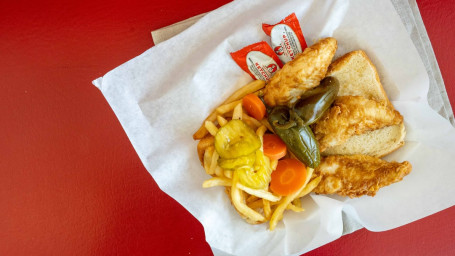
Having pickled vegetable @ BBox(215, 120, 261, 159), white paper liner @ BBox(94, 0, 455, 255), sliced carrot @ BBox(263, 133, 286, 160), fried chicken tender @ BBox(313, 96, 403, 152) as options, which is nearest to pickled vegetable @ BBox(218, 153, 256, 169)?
pickled vegetable @ BBox(215, 120, 261, 159)

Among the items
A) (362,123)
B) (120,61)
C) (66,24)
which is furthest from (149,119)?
(362,123)

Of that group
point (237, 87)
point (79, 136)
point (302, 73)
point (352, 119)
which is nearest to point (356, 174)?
point (352, 119)

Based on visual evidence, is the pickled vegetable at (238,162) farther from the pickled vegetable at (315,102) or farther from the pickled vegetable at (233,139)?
the pickled vegetable at (315,102)

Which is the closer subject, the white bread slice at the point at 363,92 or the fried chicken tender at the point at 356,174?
the fried chicken tender at the point at 356,174

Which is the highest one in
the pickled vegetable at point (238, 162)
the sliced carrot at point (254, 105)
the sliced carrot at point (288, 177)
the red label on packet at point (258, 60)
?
the red label on packet at point (258, 60)

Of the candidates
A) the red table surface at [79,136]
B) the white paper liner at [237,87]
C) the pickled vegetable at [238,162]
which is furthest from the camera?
the red table surface at [79,136]

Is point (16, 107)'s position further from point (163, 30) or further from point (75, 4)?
point (163, 30)

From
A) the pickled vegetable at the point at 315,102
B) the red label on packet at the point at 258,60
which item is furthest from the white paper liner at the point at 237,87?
the pickled vegetable at the point at 315,102
